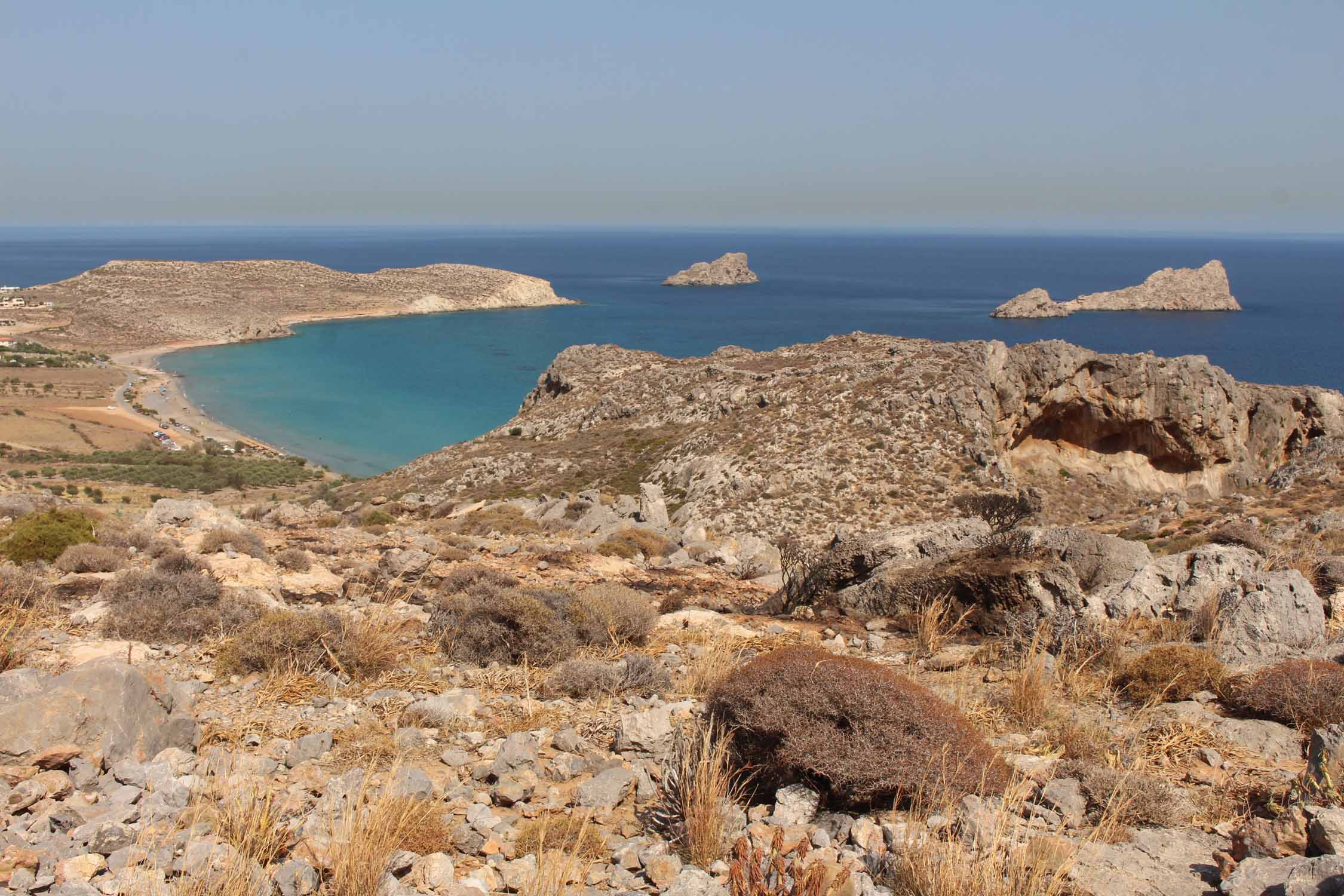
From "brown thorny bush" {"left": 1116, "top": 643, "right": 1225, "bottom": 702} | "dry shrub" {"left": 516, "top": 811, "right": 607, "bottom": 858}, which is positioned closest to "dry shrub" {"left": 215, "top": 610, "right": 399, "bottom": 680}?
"dry shrub" {"left": 516, "top": 811, "right": 607, "bottom": 858}

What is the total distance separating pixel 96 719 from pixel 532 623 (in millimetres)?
3684

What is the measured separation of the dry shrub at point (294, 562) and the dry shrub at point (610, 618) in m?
4.84

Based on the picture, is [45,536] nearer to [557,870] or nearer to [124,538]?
[124,538]

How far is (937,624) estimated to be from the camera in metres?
8.53

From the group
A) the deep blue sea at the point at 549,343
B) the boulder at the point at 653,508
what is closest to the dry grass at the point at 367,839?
the boulder at the point at 653,508

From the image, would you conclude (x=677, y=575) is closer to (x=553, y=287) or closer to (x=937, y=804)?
(x=937, y=804)

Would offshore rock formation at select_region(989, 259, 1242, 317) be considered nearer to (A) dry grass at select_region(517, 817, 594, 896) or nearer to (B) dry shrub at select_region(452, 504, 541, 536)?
(B) dry shrub at select_region(452, 504, 541, 536)

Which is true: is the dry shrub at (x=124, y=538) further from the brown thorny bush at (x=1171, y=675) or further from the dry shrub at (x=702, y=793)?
the brown thorny bush at (x=1171, y=675)

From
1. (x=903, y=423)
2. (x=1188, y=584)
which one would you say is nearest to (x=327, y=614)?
(x=1188, y=584)

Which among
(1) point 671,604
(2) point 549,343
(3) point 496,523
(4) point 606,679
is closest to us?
(4) point 606,679

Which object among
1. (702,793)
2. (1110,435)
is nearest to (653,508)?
(1110,435)

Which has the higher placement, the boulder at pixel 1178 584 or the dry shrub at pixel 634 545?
the boulder at pixel 1178 584

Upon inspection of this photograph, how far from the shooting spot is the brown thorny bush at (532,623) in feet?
26.0

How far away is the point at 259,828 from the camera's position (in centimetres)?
413
